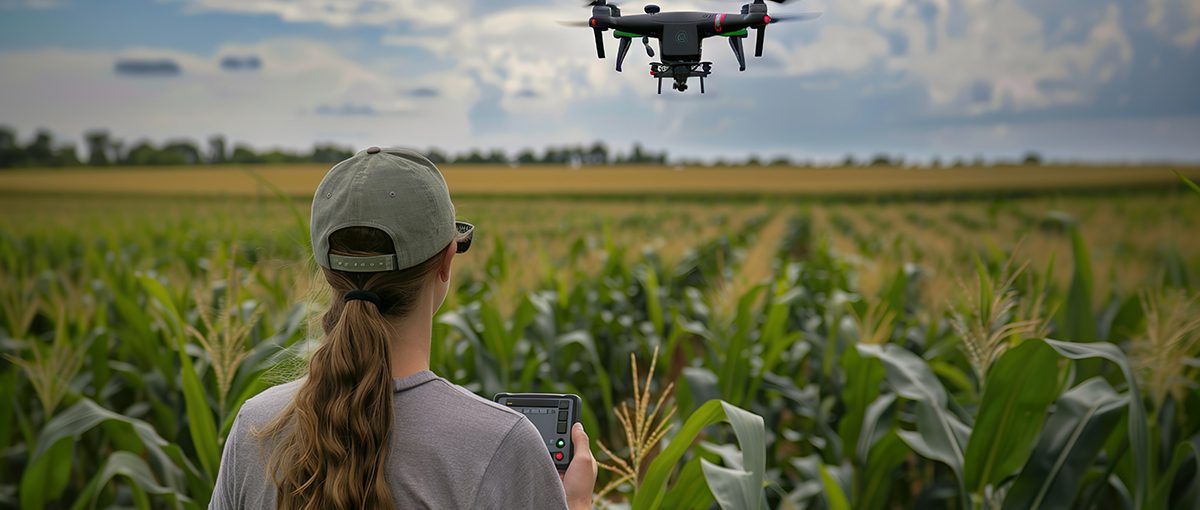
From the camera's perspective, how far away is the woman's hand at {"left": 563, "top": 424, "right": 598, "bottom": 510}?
1.25 m

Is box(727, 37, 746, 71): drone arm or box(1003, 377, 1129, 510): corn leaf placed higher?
box(727, 37, 746, 71): drone arm

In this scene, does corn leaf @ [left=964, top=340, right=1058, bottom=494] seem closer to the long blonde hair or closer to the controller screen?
the controller screen

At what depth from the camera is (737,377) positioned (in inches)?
155

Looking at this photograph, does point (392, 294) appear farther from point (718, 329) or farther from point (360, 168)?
point (718, 329)

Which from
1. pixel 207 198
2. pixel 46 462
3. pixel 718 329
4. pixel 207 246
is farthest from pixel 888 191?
pixel 46 462

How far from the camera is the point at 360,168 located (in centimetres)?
120

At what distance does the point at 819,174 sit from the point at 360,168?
4689 centimetres

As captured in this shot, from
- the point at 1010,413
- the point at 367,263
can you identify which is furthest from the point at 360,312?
the point at 1010,413

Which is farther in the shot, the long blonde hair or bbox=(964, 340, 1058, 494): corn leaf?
bbox=(964, 340, 1058, 494): corn leaf

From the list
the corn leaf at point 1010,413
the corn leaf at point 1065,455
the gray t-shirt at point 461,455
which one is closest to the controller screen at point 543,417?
the gray t-shirt at point 461,455

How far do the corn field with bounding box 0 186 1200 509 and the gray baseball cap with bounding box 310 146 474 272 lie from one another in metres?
0.24

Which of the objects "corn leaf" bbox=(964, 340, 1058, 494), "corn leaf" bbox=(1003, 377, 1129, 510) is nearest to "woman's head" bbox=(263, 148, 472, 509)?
"corn leaf" bbox=(964, 340, 1058, 494)

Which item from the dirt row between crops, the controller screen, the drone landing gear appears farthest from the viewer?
the dirt row between crops

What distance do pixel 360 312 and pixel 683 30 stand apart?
2.14 ft
